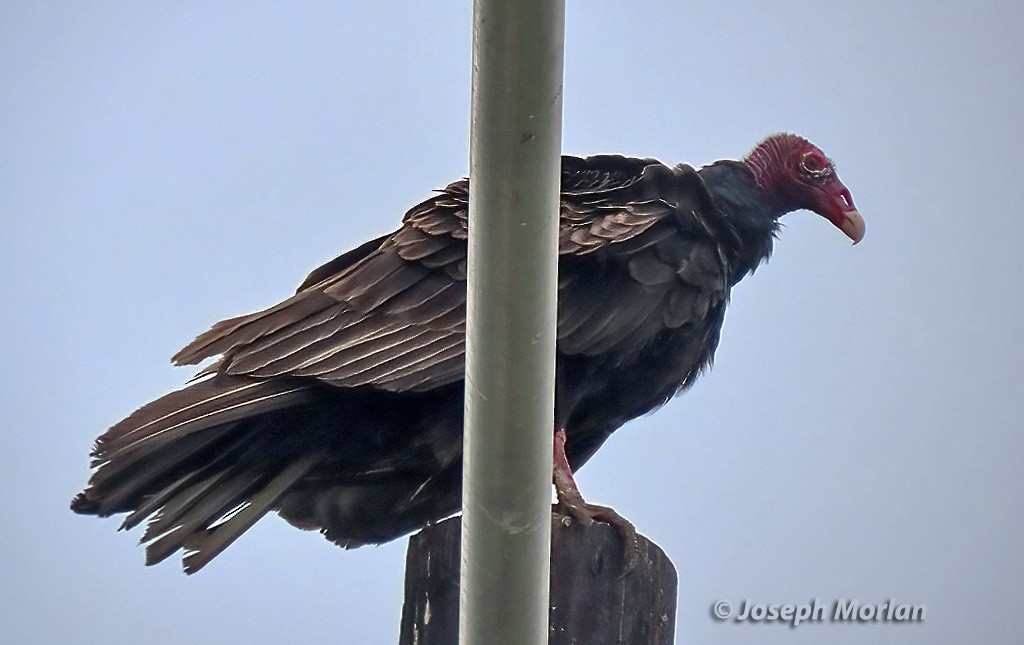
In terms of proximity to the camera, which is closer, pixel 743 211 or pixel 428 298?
pixel 428 298

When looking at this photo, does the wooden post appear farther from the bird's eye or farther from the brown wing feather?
the bird's eye

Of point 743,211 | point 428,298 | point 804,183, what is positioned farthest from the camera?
point 804,183

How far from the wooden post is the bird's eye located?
1.83 meters

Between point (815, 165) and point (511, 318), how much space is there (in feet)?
9.02

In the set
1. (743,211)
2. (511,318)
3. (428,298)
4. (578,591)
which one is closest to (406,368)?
(428,298)

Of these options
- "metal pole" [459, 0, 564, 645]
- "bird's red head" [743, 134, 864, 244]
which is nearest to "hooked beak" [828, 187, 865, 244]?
"bird's red head" [743, 134, 864, 244]

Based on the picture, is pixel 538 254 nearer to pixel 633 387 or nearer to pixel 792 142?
pixel 633 387

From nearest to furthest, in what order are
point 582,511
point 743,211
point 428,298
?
point 582,511 < point 428,298 < point 743,211

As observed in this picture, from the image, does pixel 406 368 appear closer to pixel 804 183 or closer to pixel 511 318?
pixel 511 318

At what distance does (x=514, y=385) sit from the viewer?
71.6 inches

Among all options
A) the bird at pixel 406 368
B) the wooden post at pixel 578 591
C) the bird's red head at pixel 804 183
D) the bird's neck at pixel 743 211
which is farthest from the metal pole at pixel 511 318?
the bird's red head at pixel 804 183

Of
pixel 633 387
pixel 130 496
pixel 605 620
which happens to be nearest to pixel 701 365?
pixel 633 387

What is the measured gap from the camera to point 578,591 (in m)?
2.71

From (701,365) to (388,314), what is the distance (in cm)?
99
